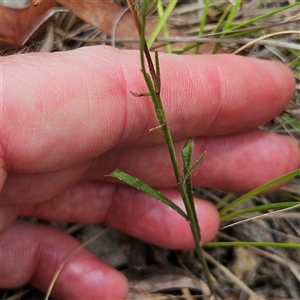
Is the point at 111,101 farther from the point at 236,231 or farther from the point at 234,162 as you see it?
the point at 236,231

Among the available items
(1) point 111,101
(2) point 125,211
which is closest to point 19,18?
(1) point 111,101

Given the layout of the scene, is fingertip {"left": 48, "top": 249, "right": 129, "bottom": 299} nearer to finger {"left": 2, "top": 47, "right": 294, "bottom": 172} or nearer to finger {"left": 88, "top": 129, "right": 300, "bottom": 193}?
finger {"left": 88, "top": 129, "right": 300, "bottom": 193}

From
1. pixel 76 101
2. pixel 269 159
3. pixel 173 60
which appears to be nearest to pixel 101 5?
pixel 173 60

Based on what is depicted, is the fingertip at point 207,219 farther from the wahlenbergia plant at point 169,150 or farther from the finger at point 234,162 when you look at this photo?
the wahlenbergia plant at point 169,150

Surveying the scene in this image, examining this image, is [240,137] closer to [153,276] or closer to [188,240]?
[188,240]

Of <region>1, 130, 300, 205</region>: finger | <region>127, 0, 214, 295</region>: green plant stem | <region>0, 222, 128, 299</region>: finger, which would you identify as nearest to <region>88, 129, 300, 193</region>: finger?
<region>1, 130, 300, 205</region>: finger

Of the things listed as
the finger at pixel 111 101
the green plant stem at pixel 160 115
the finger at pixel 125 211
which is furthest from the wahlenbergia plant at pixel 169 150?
the finger at pixel 125 211
